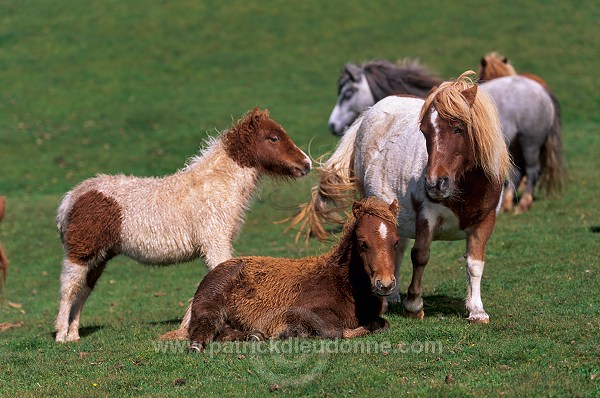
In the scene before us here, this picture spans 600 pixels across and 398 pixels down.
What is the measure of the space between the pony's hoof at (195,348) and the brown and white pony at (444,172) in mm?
2222

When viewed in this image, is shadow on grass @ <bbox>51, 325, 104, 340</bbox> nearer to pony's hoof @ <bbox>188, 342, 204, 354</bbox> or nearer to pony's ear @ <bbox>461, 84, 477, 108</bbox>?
pony's hoof @ <bbox>188, 342, 204, 354</bbox>

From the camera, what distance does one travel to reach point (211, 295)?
815cm

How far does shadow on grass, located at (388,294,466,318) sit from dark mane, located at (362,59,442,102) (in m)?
7.01

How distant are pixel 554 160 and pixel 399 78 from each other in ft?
11.6

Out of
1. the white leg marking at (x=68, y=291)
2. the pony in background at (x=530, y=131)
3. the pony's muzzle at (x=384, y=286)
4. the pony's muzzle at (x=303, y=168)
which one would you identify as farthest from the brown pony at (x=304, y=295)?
the pony in background at (x=530, y=131)

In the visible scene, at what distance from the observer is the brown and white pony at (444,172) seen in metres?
7.85

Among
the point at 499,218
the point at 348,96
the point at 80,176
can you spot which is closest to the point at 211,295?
the point at 499,218

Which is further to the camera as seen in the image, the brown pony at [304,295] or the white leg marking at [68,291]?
the white leg marking at [68,291]

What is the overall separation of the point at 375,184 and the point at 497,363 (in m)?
3.01

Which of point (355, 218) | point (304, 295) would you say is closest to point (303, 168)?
point (355, 218)

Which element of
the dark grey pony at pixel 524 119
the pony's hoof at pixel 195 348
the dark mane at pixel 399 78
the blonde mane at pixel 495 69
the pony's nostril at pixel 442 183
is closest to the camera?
the pony's nostril at pixel 442 183

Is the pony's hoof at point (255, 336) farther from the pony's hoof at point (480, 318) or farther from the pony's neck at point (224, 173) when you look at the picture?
the pony's hoof at point (480, 318)

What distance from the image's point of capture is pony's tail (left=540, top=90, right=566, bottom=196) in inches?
669

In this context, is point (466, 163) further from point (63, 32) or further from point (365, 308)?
point (63, 32)
